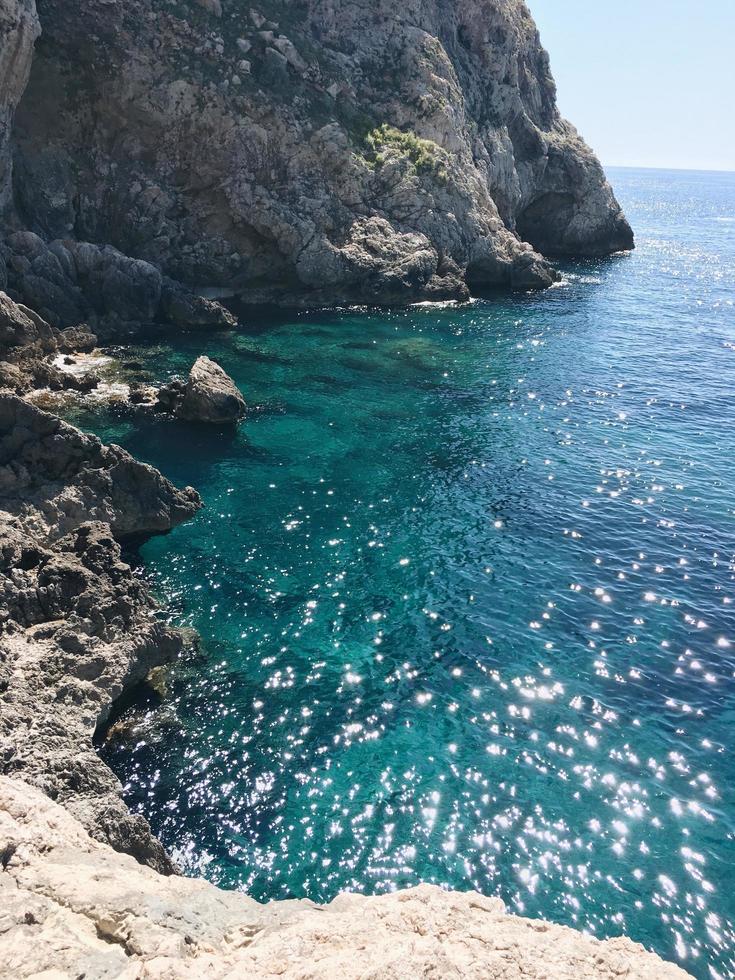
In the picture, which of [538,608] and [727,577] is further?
[727,577]

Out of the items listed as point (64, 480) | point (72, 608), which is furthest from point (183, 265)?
point (72, 608)

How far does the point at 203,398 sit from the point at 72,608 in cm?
2217

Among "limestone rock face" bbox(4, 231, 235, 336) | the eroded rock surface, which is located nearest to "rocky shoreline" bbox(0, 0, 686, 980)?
the eroded rock surface

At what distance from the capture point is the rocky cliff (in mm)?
59906

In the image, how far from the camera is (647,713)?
22.8 m

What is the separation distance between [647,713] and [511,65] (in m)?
97.2

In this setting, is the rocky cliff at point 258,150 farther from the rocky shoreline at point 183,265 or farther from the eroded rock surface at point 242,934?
the eroded rock surface at point 242,934

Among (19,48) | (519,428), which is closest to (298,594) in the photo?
(519,428)

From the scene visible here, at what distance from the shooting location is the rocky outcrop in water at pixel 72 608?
16484mm

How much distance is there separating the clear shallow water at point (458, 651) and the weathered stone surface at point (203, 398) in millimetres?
1949

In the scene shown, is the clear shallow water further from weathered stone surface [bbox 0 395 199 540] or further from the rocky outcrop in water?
weathered stone surface [bbox 0 395 199 540]

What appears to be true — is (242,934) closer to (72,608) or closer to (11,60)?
(72,608)

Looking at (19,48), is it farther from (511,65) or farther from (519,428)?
(511,65)

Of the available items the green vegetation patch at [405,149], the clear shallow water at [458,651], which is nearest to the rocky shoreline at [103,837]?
the clear shallow water at [458,651]
